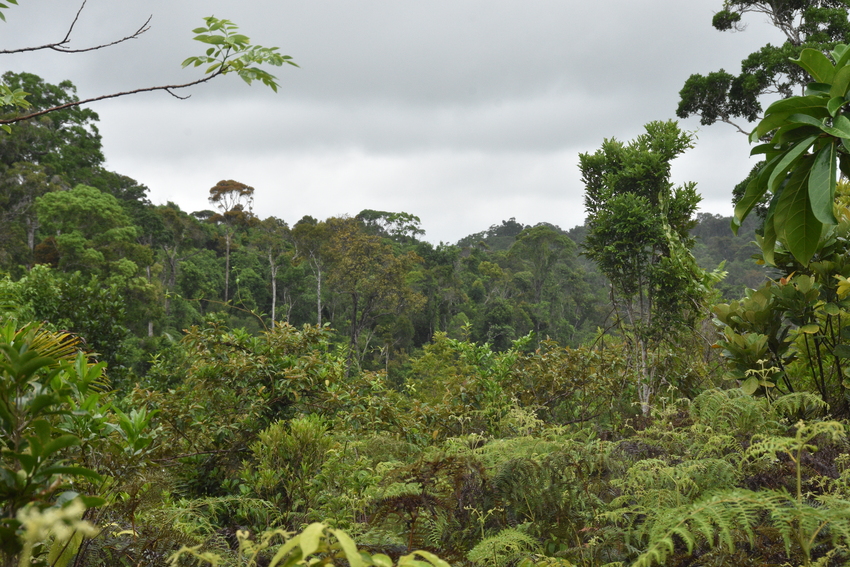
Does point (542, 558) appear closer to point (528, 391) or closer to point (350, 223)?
point (528, 391)

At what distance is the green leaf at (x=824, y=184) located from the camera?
6.08ft

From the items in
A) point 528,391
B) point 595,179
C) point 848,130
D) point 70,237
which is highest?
point 70,237

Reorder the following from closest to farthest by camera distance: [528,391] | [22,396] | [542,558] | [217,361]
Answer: [22,396] < [542,558] < [217,361] < [528,391]

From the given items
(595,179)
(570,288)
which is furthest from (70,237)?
(570,288)

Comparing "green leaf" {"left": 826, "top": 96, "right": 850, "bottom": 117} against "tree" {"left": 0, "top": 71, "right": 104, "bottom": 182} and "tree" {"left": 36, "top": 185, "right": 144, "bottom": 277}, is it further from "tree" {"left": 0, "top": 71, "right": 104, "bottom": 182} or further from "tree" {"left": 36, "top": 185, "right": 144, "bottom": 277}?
"tree" {"left": 0, "top": 71, "right": 104, "bottom": 182}

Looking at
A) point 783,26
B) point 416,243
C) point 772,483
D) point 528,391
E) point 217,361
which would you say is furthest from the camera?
point 416,243

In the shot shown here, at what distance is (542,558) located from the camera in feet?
5.31

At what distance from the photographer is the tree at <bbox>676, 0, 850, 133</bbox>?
38.3 ft

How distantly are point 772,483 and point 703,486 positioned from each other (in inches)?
9.2

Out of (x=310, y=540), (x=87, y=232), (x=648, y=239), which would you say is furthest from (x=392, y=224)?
(x=310, y=540)

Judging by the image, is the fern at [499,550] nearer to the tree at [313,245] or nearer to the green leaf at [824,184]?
the green leaf at [824,184]

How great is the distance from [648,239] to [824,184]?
9.95 feet

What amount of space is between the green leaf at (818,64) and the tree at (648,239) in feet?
8.71

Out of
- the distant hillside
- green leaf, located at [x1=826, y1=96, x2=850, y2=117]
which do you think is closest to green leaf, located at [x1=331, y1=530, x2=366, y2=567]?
green leaf, located at [x1=826, y1=96, x2=850, y2=117]
